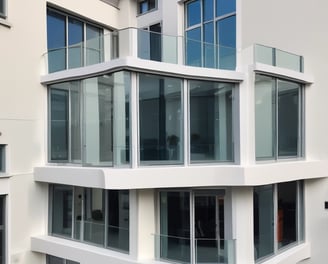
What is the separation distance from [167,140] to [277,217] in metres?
3.28

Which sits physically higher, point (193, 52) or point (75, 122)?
point (193, 52)

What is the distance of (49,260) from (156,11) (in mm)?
8900

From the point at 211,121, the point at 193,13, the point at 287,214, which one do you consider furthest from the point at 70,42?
the point at 287,214

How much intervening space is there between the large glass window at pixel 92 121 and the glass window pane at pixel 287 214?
13.0ft

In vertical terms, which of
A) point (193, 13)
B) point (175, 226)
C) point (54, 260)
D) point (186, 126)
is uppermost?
point (193, 13)

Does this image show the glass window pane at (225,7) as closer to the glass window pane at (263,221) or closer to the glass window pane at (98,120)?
the glass window pane at (98,120)

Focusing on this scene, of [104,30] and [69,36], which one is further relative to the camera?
[104,30]

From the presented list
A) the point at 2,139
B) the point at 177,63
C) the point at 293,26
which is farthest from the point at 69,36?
the point at 293,26

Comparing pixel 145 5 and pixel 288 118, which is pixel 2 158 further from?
pixel 145 5

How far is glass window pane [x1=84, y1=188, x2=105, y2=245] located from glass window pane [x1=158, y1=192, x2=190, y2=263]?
1.55 m

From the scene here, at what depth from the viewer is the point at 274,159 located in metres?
8.23

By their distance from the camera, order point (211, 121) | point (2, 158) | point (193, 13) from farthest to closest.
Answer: point (193, 13) < point (2, 158) < point (211, 121)

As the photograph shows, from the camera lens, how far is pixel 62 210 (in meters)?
9.63

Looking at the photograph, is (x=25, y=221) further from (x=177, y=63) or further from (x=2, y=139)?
(x=177, y=63)
